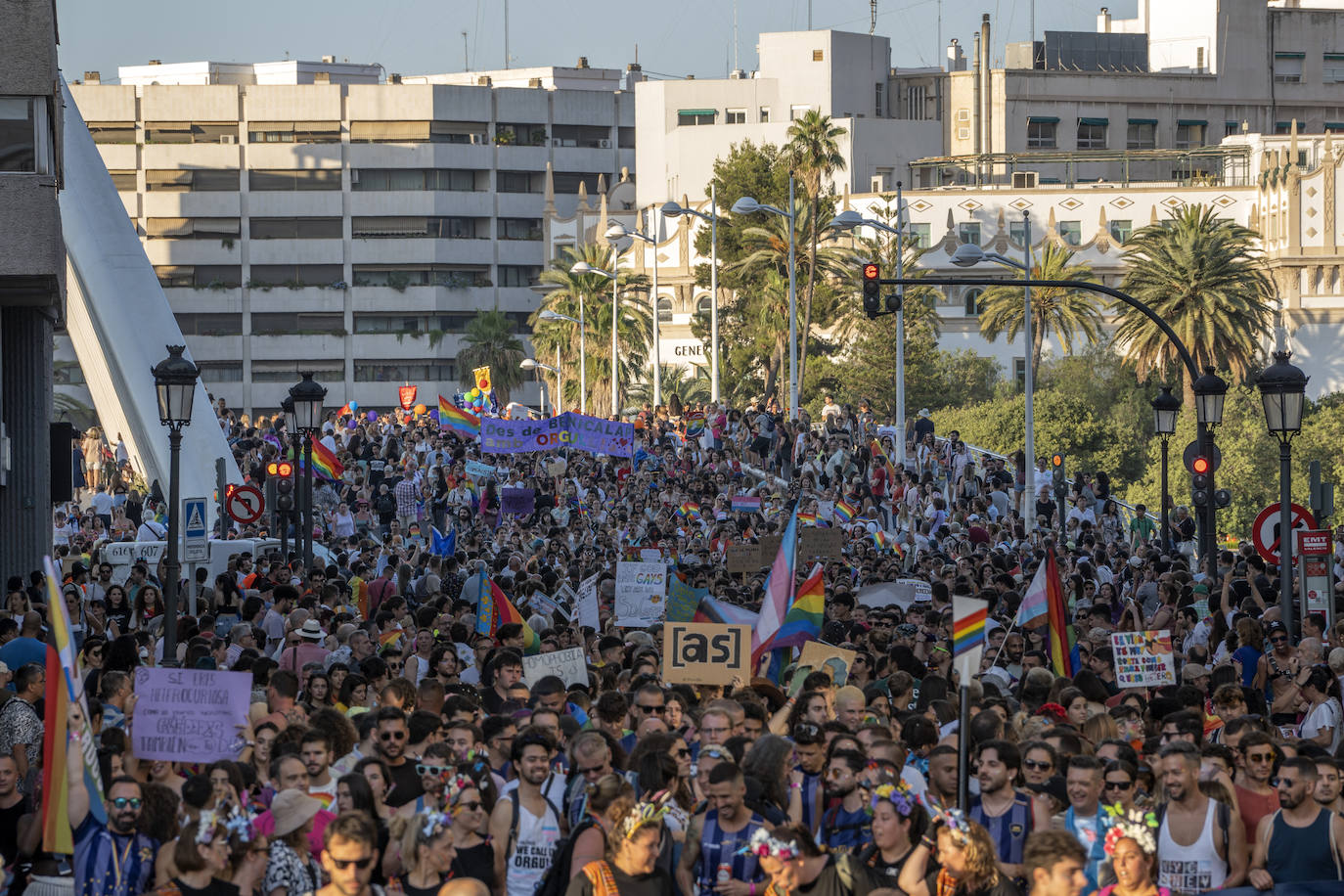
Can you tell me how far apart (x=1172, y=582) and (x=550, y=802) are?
452 inches

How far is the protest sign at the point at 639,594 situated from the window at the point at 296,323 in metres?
88.6

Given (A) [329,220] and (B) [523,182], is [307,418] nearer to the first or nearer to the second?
(A) [329,220]

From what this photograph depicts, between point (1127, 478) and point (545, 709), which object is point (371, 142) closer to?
point (1127, 478)

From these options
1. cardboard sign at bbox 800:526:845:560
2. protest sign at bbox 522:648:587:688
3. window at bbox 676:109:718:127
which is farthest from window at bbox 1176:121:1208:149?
protest sign at bbox 522:648:587:688

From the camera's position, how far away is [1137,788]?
9.48 metres

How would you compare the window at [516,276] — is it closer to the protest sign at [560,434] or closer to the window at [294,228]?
the window at [294,228]

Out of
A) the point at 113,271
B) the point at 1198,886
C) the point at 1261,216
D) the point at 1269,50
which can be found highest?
the point at 1269,50

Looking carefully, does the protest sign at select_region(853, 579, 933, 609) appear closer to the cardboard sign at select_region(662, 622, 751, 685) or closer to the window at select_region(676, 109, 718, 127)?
the cardboard sign at select_region(662, 622, 751, 685)

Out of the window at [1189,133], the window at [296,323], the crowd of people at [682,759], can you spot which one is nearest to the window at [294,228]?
the window at [296,323]

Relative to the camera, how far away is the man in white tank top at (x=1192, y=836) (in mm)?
8609

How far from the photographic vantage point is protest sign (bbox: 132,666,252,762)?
9547mm

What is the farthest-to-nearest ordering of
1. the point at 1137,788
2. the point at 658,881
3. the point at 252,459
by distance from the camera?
the point at 252,459
the point at 1137,788
the point at 658,881

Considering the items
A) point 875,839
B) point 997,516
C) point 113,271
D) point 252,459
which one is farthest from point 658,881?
point 113,271

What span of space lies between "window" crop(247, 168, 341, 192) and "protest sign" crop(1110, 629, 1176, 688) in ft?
316
